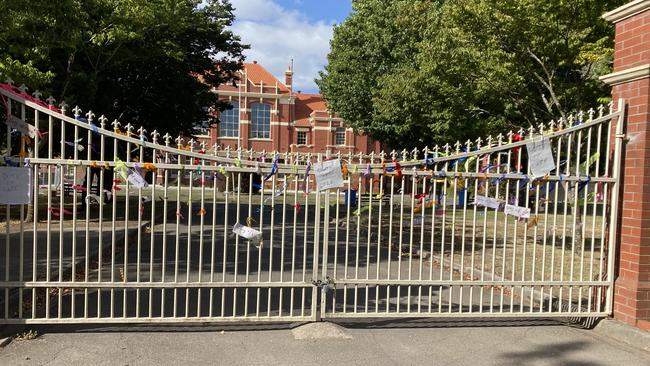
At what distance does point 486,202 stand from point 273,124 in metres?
49.9

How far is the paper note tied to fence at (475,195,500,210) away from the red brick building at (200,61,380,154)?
48.1m

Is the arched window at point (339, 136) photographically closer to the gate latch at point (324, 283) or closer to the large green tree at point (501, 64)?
the large green tree at point (501, 64)

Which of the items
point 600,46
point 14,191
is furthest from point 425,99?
point 14,191

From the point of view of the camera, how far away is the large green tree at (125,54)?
338 inches

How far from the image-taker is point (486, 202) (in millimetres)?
5438

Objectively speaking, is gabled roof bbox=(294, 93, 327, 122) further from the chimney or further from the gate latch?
the gate latch

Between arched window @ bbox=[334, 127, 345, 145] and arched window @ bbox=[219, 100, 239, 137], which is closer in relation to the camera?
arched window @ bbox=[219, 100, 239, 137]

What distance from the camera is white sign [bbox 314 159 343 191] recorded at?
520 cm

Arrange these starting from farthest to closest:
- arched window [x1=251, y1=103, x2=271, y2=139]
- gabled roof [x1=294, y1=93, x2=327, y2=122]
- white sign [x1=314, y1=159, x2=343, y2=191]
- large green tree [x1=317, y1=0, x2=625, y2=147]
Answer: gabled roof [x1=294, y1=93, x2=327, y2=122], arched window [x1=251, y1=103, x2=271, y2=139], large green tree [x1=317, y1=0, x2=625, y2=147], white sign [x1=314, y1=159, x2=343, y2=191]

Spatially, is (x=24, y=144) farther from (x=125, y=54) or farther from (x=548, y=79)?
(x=548, y=79)

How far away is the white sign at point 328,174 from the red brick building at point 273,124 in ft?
158

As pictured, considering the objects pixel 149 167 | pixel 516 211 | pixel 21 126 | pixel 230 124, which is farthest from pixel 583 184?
pixel 230 124

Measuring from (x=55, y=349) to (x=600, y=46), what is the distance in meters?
11.2

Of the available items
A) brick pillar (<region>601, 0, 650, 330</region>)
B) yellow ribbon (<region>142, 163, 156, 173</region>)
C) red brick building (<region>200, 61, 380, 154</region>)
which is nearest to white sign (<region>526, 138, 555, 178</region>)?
brick pillar (<region>601, 0, 650, 330</region>)
